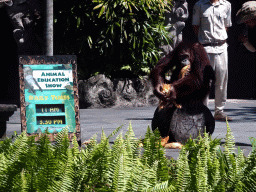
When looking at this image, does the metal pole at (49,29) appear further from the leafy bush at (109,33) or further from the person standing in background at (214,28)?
the leafy bush at (109,33)

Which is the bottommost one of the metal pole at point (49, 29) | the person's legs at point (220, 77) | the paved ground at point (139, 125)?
the paved ground at point (139, 125)

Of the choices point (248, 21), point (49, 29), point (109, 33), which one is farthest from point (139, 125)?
point (109, 33)

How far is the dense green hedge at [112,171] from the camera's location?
4.38 ft

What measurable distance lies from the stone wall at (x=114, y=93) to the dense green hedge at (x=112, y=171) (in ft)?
25.7

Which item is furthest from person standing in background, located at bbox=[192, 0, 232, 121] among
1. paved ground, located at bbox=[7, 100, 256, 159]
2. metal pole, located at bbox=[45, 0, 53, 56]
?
metal pole, located at bbox=[45, 0, 53, 56]

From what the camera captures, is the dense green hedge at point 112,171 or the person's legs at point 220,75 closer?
the dense green hedge at point 112,171

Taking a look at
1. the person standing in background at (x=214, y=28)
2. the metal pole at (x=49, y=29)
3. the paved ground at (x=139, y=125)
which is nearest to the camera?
the metal pole at (x=49, y=29)

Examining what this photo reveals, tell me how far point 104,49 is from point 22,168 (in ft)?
28.4

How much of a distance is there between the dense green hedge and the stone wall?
25.7 ft

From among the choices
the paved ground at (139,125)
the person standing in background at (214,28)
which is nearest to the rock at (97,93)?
the paved ground at (139,125)

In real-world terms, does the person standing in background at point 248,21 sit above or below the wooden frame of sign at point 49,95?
above

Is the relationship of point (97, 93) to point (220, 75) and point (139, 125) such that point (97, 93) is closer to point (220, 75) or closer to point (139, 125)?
point (139, 125)

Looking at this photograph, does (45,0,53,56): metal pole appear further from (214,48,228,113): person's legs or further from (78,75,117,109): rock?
(78,75,117,109): rock

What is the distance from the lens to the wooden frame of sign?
12.2ft
